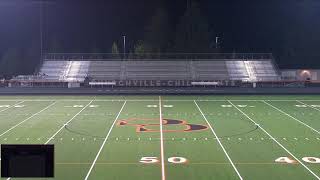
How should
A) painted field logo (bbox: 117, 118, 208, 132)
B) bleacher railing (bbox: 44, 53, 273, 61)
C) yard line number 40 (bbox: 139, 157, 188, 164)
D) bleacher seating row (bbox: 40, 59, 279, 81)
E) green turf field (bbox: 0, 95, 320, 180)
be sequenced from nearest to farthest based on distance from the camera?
green turf field (bbox: 0, 95, 320, 180) → yard line number 40 (bbox: 139, 157, 188, 164) → painted field logo (bbox: 117, 118, 208, 132) → bleacher seating row (bbox: 40, 59, 279, 81) → bleacher railing (bbox: 44, 53, 273, 61)

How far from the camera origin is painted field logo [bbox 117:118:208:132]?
19.7m

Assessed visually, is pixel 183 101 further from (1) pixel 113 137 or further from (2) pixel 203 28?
(2) pixel 203 28

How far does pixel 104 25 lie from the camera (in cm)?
4431

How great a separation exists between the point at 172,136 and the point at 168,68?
74.7 ft

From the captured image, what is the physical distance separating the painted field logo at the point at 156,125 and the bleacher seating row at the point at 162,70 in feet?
58.5

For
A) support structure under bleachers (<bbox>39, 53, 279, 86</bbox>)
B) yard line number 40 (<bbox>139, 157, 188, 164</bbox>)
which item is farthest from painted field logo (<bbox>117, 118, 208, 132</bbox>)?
support structure under bleachers (<bbox>39, 53, 279, 86</bbox>)

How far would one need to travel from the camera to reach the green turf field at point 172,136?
13.6 m
